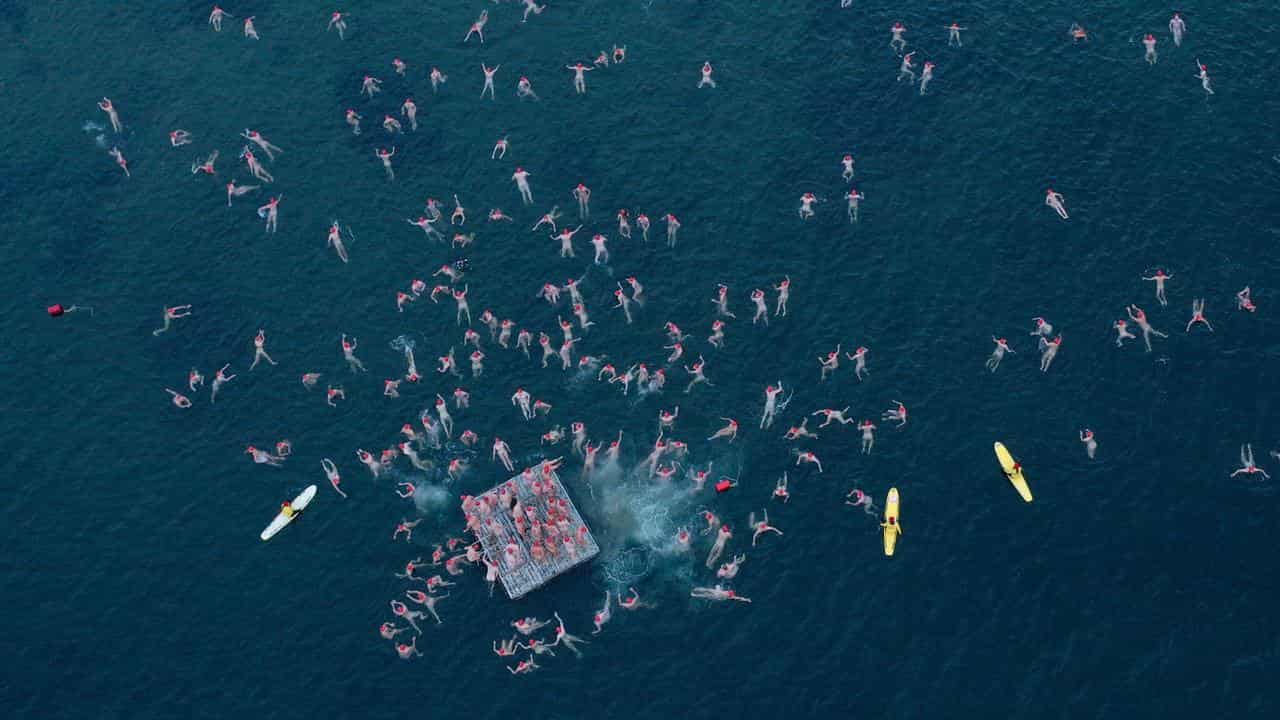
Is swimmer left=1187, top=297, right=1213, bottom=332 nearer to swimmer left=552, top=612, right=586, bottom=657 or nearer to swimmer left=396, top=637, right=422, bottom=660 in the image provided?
swimmer left=552, top=612, right=586, bottom=657

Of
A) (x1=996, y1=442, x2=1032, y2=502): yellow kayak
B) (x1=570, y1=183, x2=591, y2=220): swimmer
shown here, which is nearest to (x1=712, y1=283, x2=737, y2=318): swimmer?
(x1=570, y1=183, x2=591, y2=220): swimmer

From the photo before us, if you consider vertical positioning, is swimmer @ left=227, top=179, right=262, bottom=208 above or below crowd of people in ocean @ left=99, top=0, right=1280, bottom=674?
above

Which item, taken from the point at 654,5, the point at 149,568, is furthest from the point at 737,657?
the point at 654,5

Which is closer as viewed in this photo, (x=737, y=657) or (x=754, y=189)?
(x=737, y=657)

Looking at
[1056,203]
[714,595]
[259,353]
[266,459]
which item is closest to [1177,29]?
[1056,203]

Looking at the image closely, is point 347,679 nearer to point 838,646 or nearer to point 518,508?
point 518,508

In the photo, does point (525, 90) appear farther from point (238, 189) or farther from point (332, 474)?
point (332, 474)
